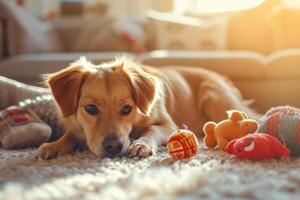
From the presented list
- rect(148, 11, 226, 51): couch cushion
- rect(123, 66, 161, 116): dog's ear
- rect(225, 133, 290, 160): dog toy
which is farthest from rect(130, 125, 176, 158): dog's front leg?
rect(148, 11, 226, 51): couch cushion

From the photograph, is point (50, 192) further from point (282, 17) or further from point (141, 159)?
point (282, 17)

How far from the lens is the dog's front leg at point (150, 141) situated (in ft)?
6.56

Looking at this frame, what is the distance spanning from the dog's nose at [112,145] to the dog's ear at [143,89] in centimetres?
26

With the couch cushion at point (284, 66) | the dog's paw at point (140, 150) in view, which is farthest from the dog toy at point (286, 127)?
the couch cushion at point (284, 66)

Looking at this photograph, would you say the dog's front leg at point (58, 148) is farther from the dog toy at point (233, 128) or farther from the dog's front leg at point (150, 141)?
the dog toy at point (233, 128)

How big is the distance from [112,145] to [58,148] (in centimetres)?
30

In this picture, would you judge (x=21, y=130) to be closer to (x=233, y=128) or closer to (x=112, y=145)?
(x=112, y=145)

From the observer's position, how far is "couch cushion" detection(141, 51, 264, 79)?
3.37 meters

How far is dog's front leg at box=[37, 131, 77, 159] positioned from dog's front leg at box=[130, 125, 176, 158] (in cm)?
31

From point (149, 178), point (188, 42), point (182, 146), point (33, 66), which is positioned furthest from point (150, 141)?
point (188, 42)

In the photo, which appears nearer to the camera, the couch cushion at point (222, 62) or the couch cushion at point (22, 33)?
the couch cushion at point (222, 62)

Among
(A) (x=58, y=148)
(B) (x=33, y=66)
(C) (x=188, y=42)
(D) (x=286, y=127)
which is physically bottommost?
(A) (x=58, y=148)

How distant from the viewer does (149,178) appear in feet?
4.83

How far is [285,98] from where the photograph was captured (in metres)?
3.30
